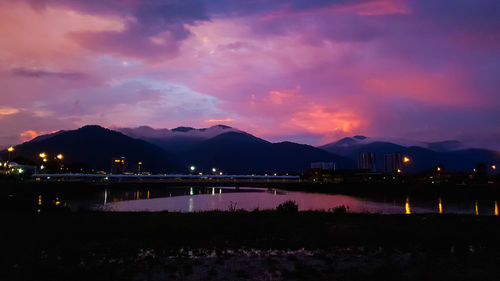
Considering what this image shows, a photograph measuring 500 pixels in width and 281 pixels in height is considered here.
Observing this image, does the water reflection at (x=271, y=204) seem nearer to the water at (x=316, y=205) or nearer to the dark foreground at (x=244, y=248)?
the water at (x=316, y=205)

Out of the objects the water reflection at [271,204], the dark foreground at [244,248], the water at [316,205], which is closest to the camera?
the dark foreground at [244,248]

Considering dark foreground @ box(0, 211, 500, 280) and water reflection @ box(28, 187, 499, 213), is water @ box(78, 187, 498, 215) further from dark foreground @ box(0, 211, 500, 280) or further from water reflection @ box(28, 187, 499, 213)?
dark foreground @ box(0, 211, 500, 280)

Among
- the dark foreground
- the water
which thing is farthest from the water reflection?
the dark foreground

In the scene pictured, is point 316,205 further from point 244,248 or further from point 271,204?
point 244,248

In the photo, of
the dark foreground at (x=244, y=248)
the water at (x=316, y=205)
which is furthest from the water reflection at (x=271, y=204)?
the dark foreground at (x=244, y=248)

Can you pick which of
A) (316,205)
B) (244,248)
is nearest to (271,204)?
(316,205)

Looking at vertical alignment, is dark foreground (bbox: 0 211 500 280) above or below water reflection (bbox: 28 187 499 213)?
above

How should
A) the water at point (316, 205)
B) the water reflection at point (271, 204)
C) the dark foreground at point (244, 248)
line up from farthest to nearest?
the water at point (316, 205) → the water reflection at point (271, 204) → the dark foreground at point (244, 248)

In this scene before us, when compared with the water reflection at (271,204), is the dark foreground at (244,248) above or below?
above

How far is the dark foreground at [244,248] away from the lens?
45.8 ft

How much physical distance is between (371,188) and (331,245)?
6782 inches

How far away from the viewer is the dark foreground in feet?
45.8

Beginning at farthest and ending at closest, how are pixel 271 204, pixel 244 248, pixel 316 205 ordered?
pixel 316 205
pixel 271 204
pixel 244 248

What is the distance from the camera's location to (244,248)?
19453 mm
